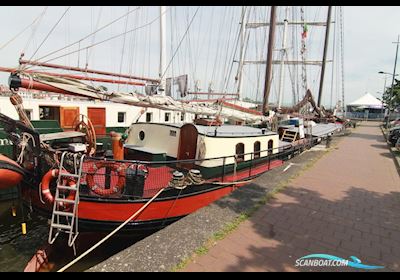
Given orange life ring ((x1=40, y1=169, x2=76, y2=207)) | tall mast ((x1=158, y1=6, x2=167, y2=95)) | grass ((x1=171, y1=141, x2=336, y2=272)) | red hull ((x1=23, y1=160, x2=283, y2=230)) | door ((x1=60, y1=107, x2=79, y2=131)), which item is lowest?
red hull ((x1=23, y1=160, x2=283, y2=230))

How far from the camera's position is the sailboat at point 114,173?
573 cm

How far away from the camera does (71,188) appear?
17.7 ft

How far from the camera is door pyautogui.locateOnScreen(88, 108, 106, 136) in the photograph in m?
13.4

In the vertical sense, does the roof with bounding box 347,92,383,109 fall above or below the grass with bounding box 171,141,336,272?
above

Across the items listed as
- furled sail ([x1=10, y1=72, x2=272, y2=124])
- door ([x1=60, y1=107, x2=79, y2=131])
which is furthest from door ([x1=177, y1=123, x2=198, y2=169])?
door ([x1=60, y1=107, x2=79, y2=131])

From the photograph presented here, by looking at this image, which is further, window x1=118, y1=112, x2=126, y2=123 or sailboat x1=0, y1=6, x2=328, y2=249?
window x1=118, y1=112, x2=126, y2=123

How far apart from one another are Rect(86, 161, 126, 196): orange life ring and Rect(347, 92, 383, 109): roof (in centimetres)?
6364

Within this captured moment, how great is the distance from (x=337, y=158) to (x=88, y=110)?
12005mm

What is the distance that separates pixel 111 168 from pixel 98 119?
852 cm

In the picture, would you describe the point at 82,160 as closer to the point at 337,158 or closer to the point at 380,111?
the point at 337,158

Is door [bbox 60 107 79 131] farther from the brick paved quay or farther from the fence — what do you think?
the brick paved quay

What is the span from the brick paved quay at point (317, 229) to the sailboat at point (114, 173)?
2149mm

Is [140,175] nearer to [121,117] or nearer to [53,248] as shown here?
[53,248]

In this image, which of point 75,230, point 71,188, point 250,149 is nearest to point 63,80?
point 71,188
